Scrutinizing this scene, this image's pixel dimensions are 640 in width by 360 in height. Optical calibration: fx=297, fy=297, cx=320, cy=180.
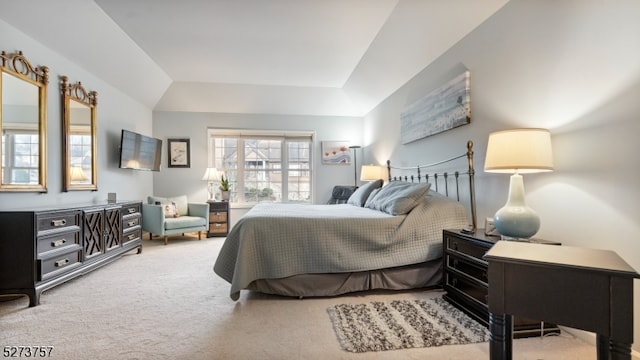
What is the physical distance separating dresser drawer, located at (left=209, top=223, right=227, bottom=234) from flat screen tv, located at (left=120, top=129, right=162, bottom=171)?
1.38m

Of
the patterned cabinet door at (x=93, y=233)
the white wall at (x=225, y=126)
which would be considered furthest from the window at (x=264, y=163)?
the patterned cabinet door at (x=93, y=233)

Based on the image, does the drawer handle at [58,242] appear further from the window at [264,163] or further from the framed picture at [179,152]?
the window at [264,163]

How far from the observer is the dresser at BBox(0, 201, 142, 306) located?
2.24m

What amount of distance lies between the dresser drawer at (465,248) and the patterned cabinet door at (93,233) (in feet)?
10.9

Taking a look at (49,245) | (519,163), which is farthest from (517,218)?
(49,245)

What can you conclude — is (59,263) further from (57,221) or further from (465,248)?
(465,248)

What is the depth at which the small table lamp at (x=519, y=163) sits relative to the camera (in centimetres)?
169

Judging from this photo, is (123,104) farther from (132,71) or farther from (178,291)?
(178,291)

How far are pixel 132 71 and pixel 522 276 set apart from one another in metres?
4.91

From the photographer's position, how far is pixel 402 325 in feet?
6.18

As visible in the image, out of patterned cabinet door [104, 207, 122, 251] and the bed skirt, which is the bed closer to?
the bed skirt

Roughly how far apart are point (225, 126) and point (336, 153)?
7.33 ft

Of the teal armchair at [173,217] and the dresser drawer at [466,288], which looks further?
the teal armchair at [173,217]

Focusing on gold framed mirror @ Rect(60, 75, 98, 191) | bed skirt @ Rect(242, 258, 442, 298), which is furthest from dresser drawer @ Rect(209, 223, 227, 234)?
bed skirt @ Rect(242, 258, 442, 298)
